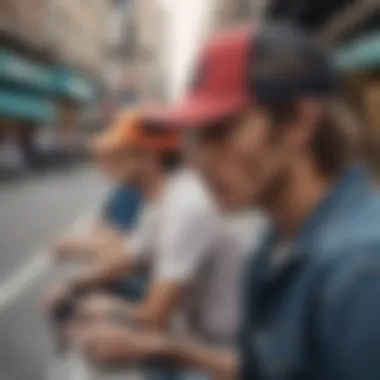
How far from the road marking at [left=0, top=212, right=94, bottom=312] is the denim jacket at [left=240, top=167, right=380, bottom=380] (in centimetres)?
31

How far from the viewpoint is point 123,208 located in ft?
2.49

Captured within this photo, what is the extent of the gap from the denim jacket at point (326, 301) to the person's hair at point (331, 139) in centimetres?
1

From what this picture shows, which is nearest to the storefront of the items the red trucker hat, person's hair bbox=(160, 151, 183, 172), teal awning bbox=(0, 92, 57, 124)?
teal awning bbox=(0, 92, 57, 124)

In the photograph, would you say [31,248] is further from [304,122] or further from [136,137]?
[304,122]

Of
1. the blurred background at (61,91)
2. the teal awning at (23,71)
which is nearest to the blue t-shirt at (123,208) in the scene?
the blurred background at (61,91)

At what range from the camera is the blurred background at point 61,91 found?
708 millimetres

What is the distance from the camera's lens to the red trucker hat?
43 centimetres

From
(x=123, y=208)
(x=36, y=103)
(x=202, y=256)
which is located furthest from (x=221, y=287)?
(x=36, y=103)

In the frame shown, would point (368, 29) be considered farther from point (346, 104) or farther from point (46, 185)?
point (346, 104)

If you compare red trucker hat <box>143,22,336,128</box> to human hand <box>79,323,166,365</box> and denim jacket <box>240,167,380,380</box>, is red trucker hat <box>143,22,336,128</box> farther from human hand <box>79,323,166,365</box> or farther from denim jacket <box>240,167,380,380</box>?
human hand <box>79,323,166,365</box>

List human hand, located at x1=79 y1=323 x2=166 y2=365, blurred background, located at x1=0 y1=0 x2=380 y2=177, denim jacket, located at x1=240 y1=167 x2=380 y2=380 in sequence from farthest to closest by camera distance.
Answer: blurred background, located at x1=0 y1=0 x2=380 y2=177 → human hand, located at x1=79 y1=323 x2=166 y2=365 → denim jacket, located at x1=240 y1=167 x2=380 y2=380

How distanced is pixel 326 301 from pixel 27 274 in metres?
0.42

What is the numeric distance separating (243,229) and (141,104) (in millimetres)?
157

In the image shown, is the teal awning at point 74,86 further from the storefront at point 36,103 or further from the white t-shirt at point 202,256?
the white t-shirt at point 202,256
